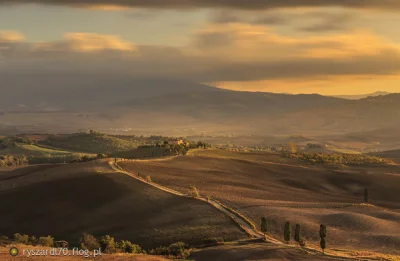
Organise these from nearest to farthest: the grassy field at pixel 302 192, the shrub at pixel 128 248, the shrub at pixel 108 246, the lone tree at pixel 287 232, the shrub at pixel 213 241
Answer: the shrub at pixel 108 246, the shrub at pixel 128 248, the lone tree at pixel 287 232, the shrub at pixel 213 241, the grassy field at pixel 302 192

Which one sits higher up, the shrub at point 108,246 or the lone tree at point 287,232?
the lone tree at point 287,232

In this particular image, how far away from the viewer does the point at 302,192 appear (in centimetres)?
9831

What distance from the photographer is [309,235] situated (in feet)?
213

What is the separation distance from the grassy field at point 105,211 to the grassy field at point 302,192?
A: 19.4 ft

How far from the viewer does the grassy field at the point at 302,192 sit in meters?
67.4

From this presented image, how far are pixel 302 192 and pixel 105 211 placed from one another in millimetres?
36119

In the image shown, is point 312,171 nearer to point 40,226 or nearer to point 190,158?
point 190,158

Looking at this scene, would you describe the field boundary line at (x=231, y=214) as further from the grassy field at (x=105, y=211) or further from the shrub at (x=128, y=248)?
the shrub at (x=128, y=248)

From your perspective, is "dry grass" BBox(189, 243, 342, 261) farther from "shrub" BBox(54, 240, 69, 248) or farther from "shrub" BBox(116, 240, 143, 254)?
"shrub" BBox(54, 240, 69, 248)

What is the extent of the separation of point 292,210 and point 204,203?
441 inches

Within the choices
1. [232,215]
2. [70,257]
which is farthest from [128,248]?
[232,215]

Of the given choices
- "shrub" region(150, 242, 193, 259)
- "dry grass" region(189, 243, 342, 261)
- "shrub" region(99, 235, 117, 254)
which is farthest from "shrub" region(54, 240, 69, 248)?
"dry grass" region(189, 243, 342, 261)

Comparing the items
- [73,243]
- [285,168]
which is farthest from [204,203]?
[285,168]

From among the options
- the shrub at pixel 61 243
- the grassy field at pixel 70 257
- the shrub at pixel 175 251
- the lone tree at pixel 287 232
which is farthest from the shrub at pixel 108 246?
the lone tree at pixel 287 232
